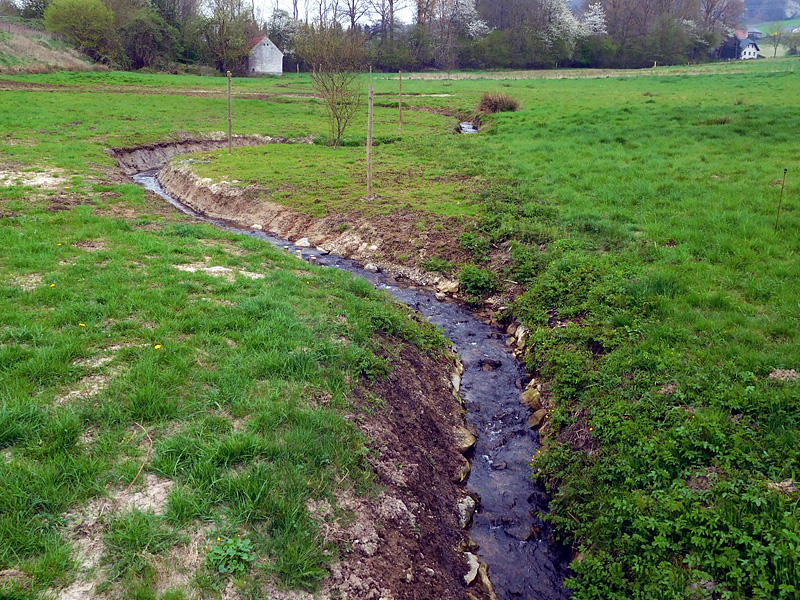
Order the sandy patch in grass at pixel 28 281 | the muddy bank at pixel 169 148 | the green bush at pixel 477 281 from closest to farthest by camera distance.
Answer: the sandy patch in grass at pixel 28 281
the green bush at pixel 477 281
the muddy bank at pixel 169 148

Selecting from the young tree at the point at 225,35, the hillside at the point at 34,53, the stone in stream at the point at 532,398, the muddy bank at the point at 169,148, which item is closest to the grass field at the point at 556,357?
the stone in stream at the point at 532,398

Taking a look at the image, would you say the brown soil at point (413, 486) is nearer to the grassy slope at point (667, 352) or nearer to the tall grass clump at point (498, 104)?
the grassy slope at point (667, 352)

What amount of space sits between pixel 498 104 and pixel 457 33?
2011 inches

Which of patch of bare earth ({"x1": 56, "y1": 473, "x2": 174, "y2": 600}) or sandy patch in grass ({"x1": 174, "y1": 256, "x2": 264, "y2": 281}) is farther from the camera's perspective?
sandy patch in grass ({"x1": 174, "y1": 256, "x2": 264, "y2": 281})

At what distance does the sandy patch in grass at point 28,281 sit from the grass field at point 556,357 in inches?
1.7

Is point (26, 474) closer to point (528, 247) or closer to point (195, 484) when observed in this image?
point (195, 484)

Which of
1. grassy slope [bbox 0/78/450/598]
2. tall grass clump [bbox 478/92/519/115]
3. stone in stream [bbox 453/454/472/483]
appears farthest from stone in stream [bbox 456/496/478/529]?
tall grass clump [bbox 478/92/519/115]

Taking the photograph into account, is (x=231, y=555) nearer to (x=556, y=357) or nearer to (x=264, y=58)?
(x=556, y=357)

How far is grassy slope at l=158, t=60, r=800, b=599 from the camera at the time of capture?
428 centimetres

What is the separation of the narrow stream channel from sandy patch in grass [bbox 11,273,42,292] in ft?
21.3

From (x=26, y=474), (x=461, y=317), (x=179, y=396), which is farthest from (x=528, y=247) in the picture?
(x=26, y=474)

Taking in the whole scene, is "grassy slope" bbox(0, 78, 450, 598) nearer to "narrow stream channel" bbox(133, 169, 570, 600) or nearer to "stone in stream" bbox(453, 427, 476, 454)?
"narrow stream channel" bbox(133, 169, 570, 600)

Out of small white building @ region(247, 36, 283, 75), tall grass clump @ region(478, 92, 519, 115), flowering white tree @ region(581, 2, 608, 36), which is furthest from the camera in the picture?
flowering white tree @ region(581, 2, 608, 36)

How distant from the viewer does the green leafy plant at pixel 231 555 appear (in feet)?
11.8
